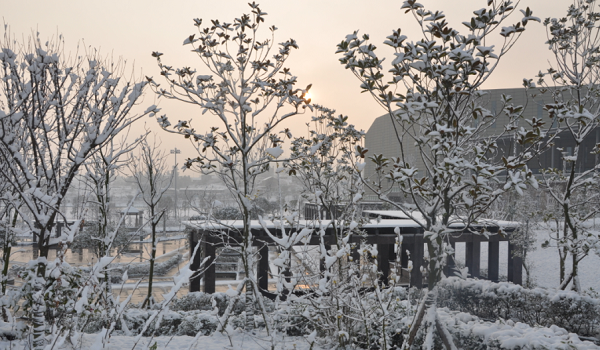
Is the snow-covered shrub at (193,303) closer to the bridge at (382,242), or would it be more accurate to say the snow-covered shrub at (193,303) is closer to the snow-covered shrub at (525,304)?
the bridge at (382,242)

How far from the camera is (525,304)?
8602 mm

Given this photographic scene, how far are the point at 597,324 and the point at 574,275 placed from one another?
1.08m

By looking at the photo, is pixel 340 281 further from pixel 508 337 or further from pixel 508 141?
pixel 508 141

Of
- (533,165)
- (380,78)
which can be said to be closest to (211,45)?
(380,78)

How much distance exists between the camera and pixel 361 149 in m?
4.53

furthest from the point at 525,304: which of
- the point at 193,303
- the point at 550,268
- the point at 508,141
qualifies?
the point at 508,141

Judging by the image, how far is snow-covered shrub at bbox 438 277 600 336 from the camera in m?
7.86

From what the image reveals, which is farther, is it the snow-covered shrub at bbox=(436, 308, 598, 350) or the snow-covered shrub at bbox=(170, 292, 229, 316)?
the snow-covered shrub at bbox=(170, 292, 229, 316)

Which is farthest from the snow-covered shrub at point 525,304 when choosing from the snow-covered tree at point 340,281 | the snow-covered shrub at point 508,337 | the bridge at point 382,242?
the snow-covered tree at point 340,281

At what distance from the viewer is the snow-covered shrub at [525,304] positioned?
7859mm

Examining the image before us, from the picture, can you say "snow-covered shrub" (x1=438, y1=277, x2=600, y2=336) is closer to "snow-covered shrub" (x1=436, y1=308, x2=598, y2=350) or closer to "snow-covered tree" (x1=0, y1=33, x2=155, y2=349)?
"snow-covered shrub" (x1=436, y1=308, x2=598, y2=350)

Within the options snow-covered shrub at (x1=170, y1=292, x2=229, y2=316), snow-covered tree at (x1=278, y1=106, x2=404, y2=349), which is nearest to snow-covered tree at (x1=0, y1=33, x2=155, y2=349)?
snow-covered tree at (x1=278, y1=106, x2=404, y2=349)

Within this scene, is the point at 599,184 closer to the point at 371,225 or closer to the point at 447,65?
the point at 371,225

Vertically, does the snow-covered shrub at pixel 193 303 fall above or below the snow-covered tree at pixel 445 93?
below
